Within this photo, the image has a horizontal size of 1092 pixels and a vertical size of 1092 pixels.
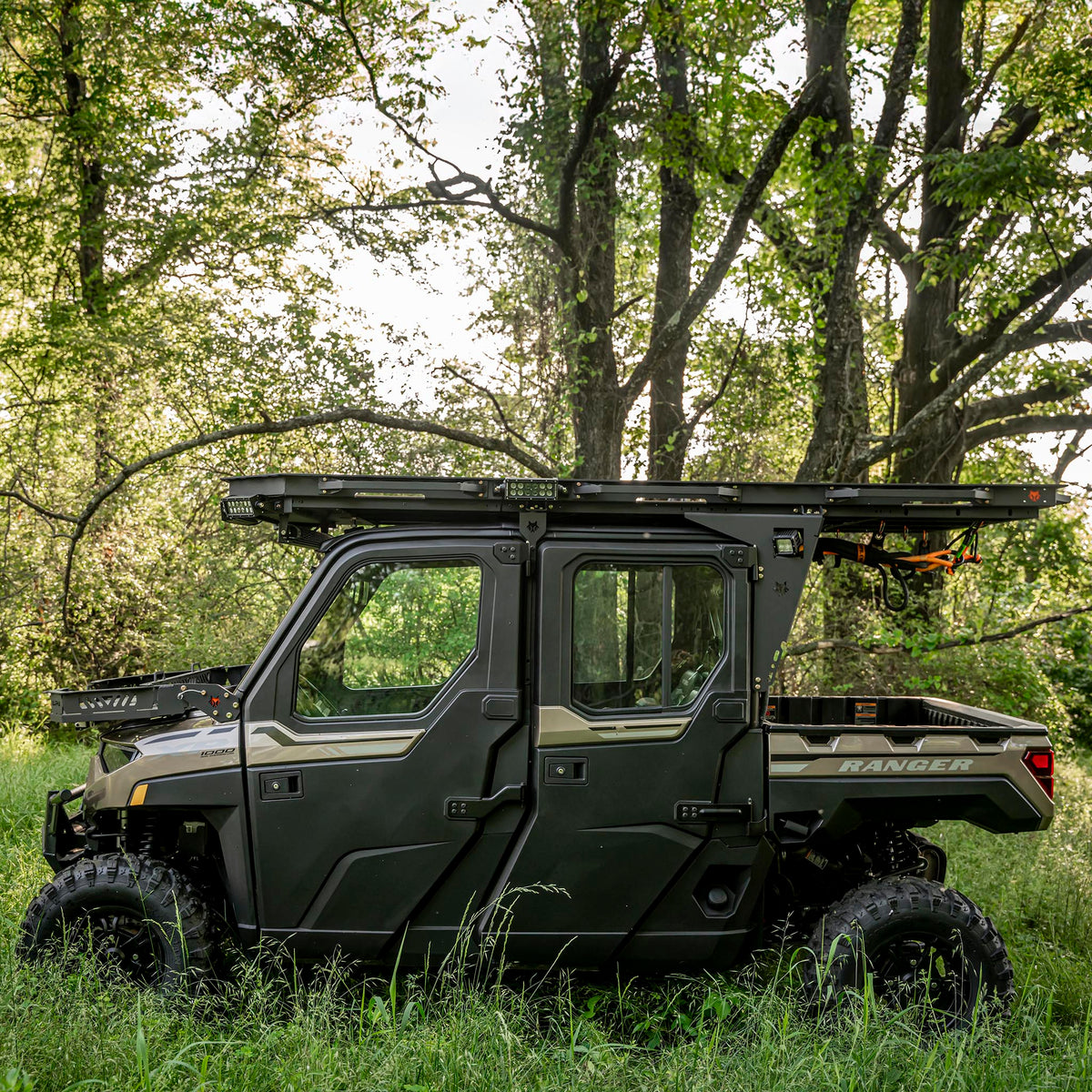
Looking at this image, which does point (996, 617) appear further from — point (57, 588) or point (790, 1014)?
point (57, 588)

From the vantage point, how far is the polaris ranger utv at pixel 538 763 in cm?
389

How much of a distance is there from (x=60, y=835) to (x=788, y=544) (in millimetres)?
3510

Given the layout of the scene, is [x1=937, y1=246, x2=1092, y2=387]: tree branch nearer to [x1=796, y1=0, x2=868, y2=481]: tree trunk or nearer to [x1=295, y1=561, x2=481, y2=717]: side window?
[x1=796, y1=0, x2=868, y2=481]: tree trunk

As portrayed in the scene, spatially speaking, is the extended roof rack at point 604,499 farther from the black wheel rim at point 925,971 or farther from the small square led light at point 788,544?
the black wheel rim at point 925,971

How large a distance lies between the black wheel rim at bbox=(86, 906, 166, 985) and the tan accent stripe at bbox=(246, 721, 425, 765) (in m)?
0.82

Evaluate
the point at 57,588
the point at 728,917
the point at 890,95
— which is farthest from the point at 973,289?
the point at 57,588

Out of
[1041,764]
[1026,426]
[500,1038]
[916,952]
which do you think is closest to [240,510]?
[500,1038]

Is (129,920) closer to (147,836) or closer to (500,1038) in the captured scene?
(147,836)

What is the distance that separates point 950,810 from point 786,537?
4.61ft

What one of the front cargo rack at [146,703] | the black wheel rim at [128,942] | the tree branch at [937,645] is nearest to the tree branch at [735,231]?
the tree branch at [937,645]

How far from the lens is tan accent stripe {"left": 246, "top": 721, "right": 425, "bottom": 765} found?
3906 millimetres

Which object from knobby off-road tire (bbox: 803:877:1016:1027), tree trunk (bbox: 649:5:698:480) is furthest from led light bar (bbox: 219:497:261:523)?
tree trunk (bbox: 649:5:698:480)

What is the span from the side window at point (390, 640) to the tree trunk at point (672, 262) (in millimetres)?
6196

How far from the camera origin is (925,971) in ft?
12.8
